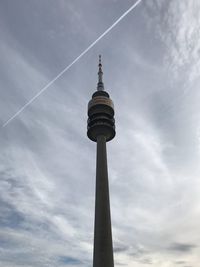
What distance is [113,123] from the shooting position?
89.1 m

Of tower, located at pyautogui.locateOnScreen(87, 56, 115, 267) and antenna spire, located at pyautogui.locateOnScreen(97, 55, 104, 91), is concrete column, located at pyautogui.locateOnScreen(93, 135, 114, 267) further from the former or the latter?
antenna spire, located at pyautogui.locateOnScreen(97, 55, 104, 91)

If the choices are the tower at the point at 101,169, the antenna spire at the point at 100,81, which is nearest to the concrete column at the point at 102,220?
the tower at the point at 101,169

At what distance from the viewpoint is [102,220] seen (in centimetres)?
7175

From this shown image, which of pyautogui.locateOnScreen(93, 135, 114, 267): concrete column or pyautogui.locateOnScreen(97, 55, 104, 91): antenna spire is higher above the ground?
pyautogui.locateOnScreen(97, 55, 104, 91): antenna spire

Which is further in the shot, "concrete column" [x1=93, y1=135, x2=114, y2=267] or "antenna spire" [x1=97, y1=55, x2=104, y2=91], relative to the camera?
"antenna spire" [x1=97, y1=55, x2=104, y2=91]

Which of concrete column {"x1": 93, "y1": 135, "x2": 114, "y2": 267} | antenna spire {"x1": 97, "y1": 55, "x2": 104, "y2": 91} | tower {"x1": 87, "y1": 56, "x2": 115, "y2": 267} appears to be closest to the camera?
concrete column {"x1": 93, "y1": 135, "x2": 114, "y2": 267}

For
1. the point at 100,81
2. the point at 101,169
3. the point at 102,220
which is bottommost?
the point at 102,220

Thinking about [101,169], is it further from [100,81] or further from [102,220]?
[100,81]

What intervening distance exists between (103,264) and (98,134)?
3393cm

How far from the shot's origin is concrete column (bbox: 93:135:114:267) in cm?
6781

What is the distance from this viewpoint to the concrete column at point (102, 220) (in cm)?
6781

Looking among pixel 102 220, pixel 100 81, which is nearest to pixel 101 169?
pixel 102 220

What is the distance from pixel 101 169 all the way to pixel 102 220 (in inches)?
510

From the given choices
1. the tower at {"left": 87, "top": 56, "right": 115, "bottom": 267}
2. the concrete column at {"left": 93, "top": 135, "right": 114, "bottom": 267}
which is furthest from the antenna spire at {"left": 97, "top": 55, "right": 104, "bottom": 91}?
the concrete column at {"left": 93, "top": 135, "right": 114, "bottom": 267}
